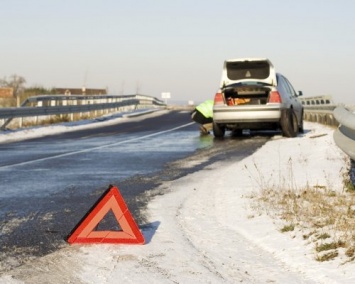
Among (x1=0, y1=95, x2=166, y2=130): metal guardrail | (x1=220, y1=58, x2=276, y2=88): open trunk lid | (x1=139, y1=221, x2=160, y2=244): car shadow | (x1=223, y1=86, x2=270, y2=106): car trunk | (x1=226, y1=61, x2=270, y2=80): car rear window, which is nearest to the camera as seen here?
(x1=139, y1=221, x2=160, y2=244): car shadow

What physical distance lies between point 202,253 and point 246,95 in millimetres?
11460

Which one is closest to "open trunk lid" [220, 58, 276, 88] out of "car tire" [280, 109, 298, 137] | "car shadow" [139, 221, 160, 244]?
"car tire" [280, 109, 298, 137]

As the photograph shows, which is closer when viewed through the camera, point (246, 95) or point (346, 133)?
point (346, 133)

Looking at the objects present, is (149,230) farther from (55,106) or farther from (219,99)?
(55,106)

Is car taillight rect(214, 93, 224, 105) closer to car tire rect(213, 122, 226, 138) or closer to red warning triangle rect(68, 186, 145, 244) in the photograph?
car tire rect(213, 122, 226, 138)

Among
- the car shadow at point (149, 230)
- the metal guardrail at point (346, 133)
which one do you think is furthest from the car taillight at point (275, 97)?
the car shadow at point (149, 230)

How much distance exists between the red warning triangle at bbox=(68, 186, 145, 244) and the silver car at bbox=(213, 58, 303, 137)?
10.8 meters

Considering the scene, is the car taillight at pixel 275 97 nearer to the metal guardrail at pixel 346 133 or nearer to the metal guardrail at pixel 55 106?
the metal guardrail at pixel 346 133

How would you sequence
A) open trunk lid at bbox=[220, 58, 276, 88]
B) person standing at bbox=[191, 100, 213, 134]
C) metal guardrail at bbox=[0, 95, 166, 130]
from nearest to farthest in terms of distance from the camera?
1. open trunk lid at bbox=[220, 58, 276, 88]
2. person standing at bbox=[191, 100, 213, 134]
3. metal guardrail at bbox=[0, 95, 166, 130]

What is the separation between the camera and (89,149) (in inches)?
557

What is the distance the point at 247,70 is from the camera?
54.3 feet

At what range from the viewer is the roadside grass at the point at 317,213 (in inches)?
193

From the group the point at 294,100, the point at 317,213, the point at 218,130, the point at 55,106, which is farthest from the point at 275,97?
the point at 55,106

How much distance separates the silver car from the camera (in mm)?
15602
